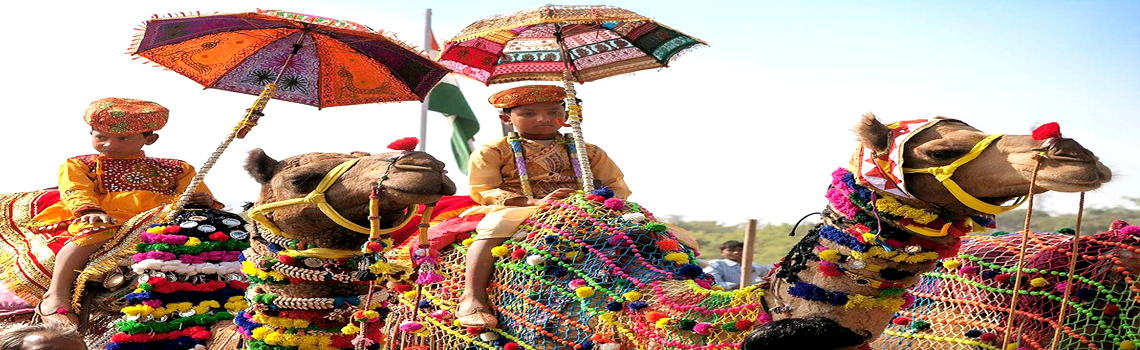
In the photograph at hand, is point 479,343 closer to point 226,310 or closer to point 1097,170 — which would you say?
point 226,310

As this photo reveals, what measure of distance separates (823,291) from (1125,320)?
1424mm

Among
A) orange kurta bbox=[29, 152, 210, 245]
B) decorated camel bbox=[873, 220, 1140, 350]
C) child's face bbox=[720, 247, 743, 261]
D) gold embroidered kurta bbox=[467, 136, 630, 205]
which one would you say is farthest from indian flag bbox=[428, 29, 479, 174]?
decorated camel bbox=[873, 220, 1140, 350]

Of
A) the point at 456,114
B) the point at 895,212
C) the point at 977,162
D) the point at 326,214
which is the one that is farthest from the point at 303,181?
the point at 456,114

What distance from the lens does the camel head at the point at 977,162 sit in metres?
3.28

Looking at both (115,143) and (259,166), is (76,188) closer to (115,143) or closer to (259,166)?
(115,143)

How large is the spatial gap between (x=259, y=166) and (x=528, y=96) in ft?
5.92

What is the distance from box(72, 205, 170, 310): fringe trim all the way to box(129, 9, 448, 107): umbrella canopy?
79cm

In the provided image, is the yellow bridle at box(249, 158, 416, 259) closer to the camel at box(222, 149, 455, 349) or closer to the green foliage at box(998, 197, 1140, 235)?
the camel at box(222, 149, 455, 349)

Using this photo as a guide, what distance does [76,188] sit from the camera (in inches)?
240

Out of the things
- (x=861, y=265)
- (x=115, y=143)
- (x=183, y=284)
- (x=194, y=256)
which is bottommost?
(x=183, y=284)

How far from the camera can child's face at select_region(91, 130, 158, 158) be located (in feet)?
20.8

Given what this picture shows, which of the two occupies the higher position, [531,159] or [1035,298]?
[531,159]

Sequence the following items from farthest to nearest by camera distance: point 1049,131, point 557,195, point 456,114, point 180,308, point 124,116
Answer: point 456,114
point 124,116
point 180,308
point 557,195
point 1049,131

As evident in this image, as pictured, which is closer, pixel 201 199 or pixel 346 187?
pixel 346 187
